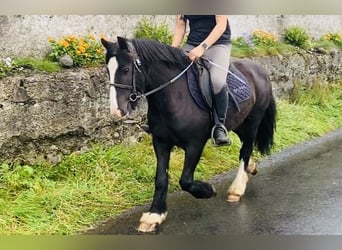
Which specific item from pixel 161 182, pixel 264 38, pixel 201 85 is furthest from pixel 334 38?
pixel 161 182

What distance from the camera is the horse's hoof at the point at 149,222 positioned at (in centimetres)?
419

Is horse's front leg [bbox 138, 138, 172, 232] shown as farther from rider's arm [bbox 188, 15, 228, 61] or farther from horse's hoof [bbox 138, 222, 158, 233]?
rider's arm [bbox 188, 15, 228, 61]

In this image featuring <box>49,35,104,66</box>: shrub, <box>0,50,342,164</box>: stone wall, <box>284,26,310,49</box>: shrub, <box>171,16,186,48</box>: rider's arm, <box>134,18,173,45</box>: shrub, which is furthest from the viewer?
<box>284,26,310,49</box>: shrub

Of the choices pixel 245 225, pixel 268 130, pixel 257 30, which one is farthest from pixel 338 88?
pixel 245 225

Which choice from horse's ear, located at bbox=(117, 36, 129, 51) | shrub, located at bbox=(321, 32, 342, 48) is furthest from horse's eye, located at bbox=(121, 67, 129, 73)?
shrub, located at bbox=(321, 32, 342, 48)

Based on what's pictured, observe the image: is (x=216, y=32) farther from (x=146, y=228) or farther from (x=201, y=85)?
(x=146, y=228)

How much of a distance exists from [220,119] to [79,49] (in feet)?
5.33

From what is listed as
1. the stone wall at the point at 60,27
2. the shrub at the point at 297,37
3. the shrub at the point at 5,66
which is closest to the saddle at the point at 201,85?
the stone wall at the point at 60,27

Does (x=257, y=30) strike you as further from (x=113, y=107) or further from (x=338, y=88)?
(x=113, y=107)

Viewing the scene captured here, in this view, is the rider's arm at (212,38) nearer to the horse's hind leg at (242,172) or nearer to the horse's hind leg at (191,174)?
the horse's hind leg at (191,174)

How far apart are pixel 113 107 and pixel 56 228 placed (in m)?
1.06

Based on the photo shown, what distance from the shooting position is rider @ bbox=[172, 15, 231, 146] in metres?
4.28

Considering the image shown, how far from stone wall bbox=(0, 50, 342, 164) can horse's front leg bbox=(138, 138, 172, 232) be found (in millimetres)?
1056

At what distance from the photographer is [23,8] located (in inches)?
163
